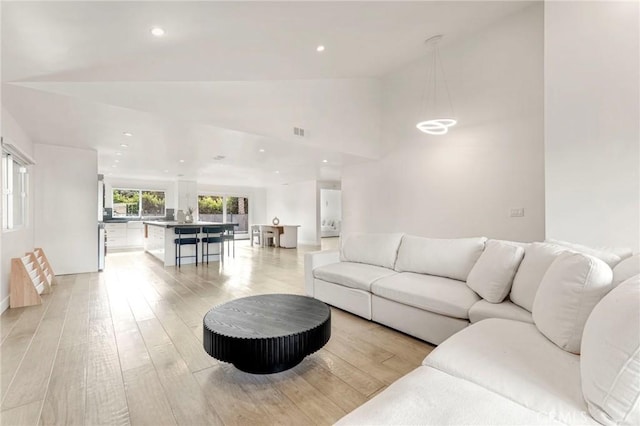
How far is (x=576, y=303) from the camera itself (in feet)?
4.54

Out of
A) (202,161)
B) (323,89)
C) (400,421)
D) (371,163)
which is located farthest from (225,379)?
(202,161)

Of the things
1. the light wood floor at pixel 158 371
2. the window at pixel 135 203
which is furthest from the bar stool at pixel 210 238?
the window at pixel 135 203

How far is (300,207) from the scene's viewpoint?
432 inches

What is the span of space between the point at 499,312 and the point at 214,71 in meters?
3.72

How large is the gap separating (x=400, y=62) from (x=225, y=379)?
17.3 feet

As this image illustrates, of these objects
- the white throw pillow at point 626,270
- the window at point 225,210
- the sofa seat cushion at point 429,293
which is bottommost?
the sofa seat cushion at point 429,293

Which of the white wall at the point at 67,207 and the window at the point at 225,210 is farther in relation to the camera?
the window at the point at 225,210

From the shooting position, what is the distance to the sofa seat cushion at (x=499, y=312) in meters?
1.94

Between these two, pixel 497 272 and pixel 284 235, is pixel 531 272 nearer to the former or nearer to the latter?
pixel 497 272

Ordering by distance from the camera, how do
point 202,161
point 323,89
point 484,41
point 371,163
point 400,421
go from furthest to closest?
point 202,161
point 371,163
point 323,89
point 484,41
point 400,421

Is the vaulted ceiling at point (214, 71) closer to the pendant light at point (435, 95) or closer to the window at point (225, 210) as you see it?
the pendant light at point (435, 95)

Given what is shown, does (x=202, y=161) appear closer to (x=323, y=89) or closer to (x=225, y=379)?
(x=323, y=89)

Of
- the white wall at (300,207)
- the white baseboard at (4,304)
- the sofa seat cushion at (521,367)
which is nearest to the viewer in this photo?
the sofa seat cushion at (521,367)

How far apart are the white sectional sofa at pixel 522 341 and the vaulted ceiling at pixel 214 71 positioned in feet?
8.69
